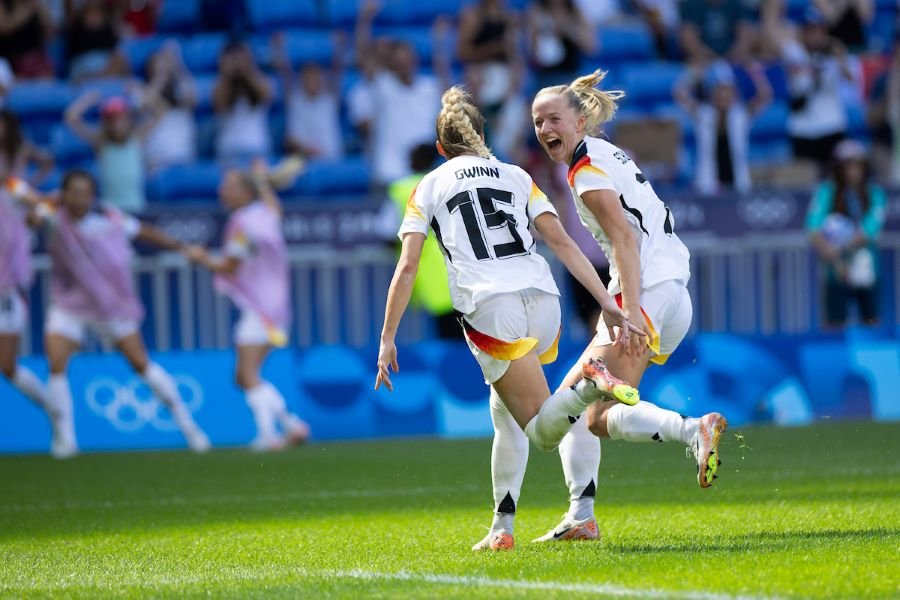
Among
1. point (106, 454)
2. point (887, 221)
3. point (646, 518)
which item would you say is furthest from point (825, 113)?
point (646, 518)

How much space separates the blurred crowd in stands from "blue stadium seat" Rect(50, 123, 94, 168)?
0.02m

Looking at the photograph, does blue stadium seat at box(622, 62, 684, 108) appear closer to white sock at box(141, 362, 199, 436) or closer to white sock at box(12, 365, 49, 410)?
white sock at box(141, 362, 199, 436)

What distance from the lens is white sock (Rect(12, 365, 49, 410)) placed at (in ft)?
42.7

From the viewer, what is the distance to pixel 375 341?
14414mm

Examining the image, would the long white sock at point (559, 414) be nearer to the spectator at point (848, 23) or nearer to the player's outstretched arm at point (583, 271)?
the player's outstretched arm at point (583, 271)

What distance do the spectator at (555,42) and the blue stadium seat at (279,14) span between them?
2800mm

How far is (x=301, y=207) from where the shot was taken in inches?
570

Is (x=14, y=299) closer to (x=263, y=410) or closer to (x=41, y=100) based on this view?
(x=263, y=410)

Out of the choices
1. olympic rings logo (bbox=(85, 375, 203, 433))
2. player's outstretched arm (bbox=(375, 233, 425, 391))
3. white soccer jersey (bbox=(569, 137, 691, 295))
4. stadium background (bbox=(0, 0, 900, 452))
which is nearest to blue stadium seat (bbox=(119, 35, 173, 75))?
stadium background (bbox=(0, 0, 900, 452))

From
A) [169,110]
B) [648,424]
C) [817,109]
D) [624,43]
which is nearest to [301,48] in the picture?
[169,110]

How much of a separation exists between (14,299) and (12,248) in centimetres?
44

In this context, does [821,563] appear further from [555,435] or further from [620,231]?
[620,231]

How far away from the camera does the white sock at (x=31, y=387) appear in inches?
513

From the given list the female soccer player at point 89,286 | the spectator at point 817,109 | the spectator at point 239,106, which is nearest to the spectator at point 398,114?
the spectator at point 239,106
